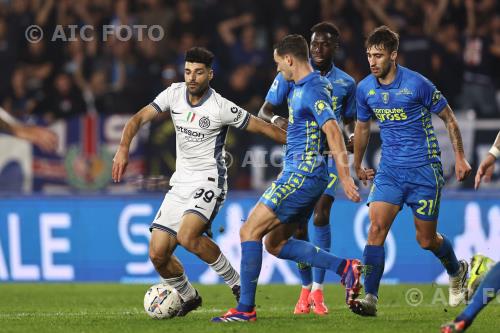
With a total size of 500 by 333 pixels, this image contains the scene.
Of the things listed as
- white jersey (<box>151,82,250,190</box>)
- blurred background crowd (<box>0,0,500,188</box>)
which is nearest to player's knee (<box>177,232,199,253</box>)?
white jersey (<box>151,82,250,190</box>)

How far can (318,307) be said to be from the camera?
32.2 feet

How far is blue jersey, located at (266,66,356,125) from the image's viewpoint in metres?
9.76

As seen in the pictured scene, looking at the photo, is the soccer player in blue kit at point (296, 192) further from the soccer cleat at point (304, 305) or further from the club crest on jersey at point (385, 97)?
the soccer cleat at point (304, 305)

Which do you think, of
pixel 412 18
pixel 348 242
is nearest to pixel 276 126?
pixel 348 242

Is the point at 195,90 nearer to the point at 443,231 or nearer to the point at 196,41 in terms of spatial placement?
the point at 443,231

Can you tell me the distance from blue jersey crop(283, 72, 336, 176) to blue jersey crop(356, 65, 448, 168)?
717mm

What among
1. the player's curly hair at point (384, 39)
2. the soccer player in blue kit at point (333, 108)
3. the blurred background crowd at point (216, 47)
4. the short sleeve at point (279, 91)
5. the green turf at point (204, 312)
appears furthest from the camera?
the blurred background crowd at point (216, 47)

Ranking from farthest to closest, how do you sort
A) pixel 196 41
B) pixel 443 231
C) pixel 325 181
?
pixel 196 41, pixel 443 231, pixel 325 181

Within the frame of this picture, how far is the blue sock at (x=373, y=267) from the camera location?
899 centimetres

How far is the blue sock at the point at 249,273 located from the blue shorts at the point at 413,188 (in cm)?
130

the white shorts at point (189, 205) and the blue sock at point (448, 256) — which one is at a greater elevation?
the white shorts at point (189, 205)

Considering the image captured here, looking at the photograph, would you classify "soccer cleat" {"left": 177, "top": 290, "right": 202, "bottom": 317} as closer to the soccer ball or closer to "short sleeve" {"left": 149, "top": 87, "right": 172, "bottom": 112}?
the soccer ball

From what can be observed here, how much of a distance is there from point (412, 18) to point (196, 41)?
3.43 m

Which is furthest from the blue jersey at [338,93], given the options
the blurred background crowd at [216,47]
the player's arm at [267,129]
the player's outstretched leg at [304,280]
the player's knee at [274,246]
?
the blurred background crowd at [216,47]
